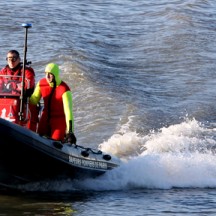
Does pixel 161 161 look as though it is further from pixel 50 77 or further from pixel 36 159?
pixel 36 159

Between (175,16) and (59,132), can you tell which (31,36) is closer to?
(175,16)

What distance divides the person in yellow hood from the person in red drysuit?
0.27 ft

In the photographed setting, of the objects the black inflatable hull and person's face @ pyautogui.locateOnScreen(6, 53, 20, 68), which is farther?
person's face @ pyautogui.locateOnScreen(6, 53, 20, 68)

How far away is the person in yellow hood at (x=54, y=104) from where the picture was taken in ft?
32.3

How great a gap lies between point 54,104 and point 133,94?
482cm

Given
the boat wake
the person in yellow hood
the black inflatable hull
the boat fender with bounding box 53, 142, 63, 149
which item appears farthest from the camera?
the boat wake

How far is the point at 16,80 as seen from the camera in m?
9.95

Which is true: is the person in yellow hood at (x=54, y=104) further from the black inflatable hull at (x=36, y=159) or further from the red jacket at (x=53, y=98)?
the black inflatable hull at (x=36, y=159)

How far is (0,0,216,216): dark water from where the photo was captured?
32.5 ft

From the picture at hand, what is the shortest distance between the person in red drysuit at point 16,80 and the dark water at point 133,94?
0.80 m

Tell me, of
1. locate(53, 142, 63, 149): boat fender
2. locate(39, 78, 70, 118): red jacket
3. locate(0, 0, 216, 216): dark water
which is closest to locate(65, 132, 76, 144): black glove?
locate(53, 142, 63, 149): boat fender

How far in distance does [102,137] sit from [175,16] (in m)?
7.52

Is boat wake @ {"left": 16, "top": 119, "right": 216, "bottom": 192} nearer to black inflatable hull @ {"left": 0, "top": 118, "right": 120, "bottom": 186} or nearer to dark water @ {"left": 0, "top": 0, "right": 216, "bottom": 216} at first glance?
dark water @ {"left": 0, "top": 0, "right": 216, "bottom": 216}

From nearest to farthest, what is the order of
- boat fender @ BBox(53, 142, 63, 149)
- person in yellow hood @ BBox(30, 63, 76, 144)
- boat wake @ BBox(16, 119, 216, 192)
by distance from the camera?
boat fender @ BBox(53, 142, 63, 149), person in yellow hood @ BBox(30, 63, 76, 144), boat wake @ BBox(16, 119, 216, 192)
